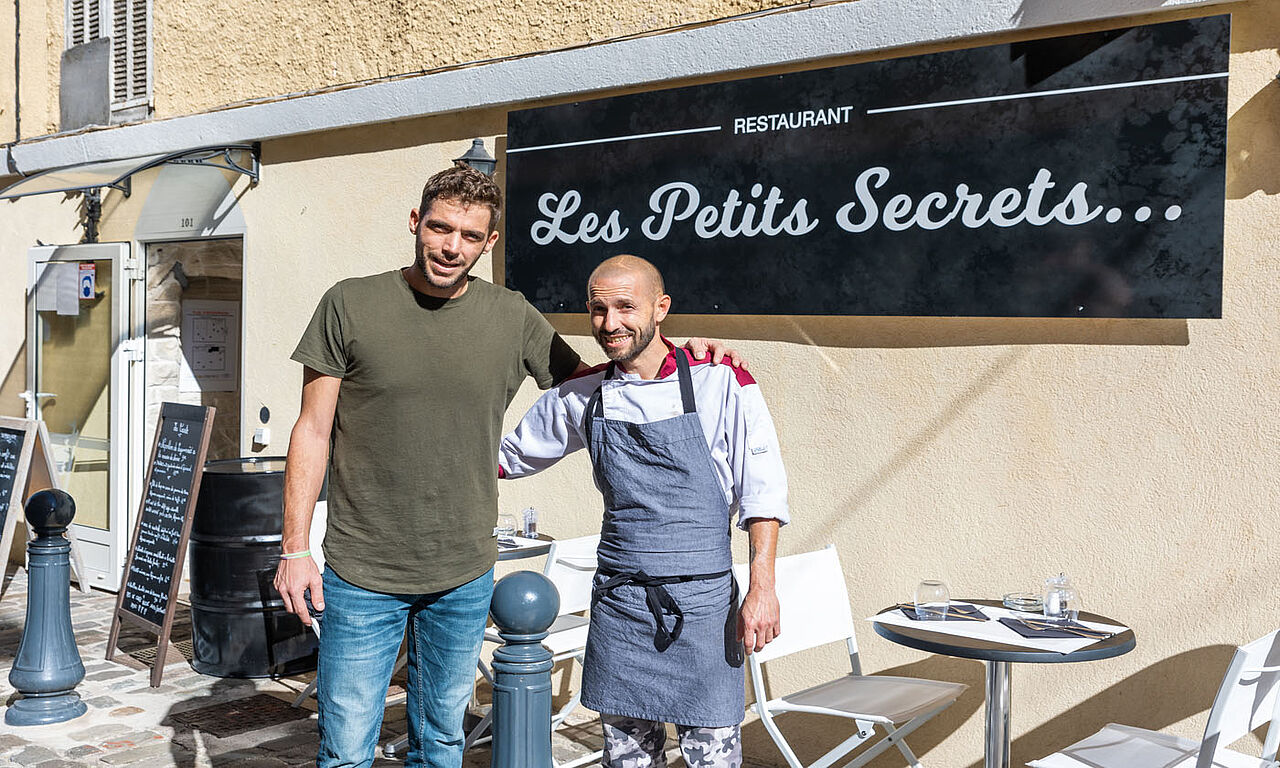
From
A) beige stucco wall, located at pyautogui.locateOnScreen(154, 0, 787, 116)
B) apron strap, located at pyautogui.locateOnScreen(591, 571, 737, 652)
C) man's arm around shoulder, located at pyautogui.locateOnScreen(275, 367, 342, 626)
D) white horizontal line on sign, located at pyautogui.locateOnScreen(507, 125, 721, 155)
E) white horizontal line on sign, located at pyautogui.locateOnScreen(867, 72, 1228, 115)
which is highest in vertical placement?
beige stucco wall, located at pyautogui.locateOnScreen(154, 0, 787, 116)

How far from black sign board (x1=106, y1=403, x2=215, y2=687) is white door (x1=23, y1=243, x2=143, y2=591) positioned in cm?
144

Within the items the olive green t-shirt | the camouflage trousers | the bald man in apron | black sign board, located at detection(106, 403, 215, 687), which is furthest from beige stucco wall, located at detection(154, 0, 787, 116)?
the camouflage trousers

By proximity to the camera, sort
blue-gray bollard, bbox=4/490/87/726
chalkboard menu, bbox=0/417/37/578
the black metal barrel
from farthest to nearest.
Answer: chalkboard menu, bbox=0/417/37/578 < the black metal barrel < blue-gray bollard, bbox=4/490/87/726

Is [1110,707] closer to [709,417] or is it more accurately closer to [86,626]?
[709,417]

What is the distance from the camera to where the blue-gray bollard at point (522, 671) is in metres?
2.09

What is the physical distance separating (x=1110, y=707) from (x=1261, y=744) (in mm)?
458

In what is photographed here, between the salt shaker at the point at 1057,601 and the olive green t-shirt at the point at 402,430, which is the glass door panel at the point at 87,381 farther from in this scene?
the salt shaker at the point at 1057,601

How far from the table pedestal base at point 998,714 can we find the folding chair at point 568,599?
1588mm

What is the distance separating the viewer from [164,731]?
16.2 ft

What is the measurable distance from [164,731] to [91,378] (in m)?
3.77

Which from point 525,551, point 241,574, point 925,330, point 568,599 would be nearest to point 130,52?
point 241,574

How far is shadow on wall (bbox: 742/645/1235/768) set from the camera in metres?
3.78

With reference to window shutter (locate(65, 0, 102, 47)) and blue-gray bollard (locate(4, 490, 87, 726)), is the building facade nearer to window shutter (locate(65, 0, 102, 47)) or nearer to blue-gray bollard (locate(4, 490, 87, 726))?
window shutter (locate(65, 0, 102, 47))

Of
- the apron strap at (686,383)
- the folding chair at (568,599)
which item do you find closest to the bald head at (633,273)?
the apron strap at (686,383)
